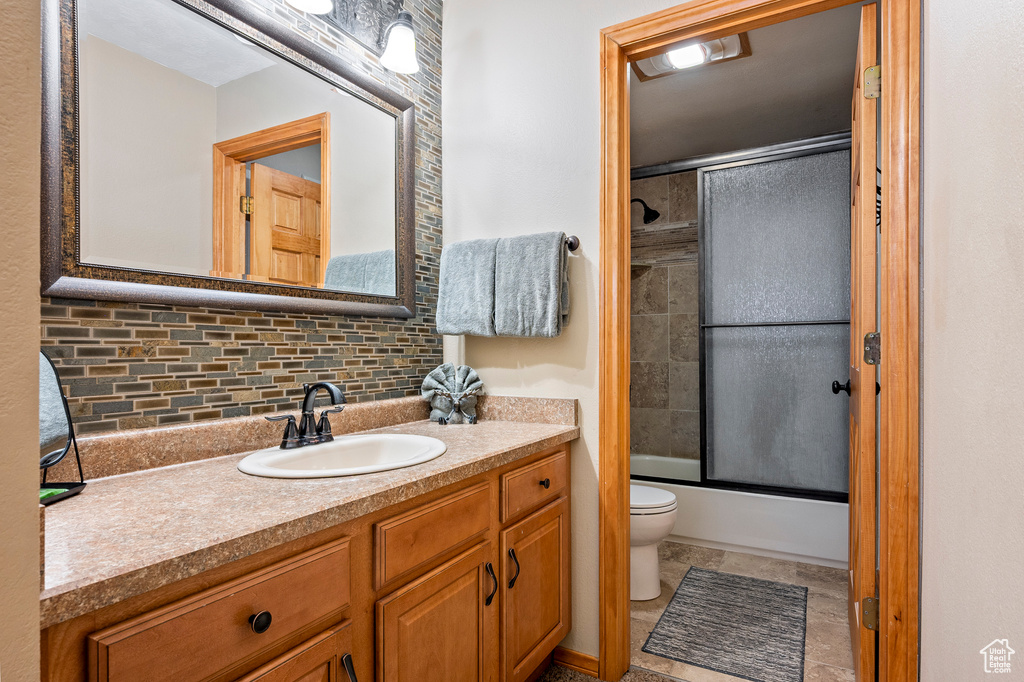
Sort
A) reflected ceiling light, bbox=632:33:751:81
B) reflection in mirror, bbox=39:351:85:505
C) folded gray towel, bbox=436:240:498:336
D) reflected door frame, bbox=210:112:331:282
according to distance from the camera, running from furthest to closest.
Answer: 1. reflected ceiling light, bbox=632:33:751:81
2. folded gray towel, bbox=436:240:498:336
3. reflected door frame, bbox=210:112:331:282
4. reflection in mirror, bbox=39:351:85:505

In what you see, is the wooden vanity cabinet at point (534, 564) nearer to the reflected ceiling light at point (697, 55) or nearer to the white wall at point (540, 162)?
the white wall at point (540, 162)

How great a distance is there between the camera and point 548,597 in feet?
5.37

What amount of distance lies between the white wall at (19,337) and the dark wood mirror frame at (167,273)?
75 centimetres

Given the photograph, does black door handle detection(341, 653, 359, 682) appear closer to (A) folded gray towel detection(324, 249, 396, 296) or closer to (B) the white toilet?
(A) folded gray towel detection(324, 249, 396, 296)

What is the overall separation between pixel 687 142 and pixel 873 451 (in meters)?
2.49

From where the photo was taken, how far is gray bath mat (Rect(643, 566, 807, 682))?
70.6 inches

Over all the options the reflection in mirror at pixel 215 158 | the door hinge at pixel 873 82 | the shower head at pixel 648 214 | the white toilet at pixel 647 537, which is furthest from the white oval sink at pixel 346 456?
the shower head at pixel 648 214

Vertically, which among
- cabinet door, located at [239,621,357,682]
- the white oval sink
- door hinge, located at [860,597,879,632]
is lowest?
door hinge, located at [860,597,879,632]

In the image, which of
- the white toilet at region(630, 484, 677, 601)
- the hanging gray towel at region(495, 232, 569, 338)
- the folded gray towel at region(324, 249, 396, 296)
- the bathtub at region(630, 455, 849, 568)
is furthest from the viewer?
the bathtub at region(630, 455, 849, 568)

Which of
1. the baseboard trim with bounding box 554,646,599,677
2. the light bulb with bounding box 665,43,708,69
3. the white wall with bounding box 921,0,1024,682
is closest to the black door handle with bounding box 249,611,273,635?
the white wall with bounding box 921,0,1024,682

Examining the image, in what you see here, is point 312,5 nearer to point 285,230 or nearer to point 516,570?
point 285,230

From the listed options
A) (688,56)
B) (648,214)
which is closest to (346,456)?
(688,56)

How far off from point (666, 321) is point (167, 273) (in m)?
3.08

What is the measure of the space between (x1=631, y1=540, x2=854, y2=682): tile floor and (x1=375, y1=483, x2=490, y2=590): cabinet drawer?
1.00 m
